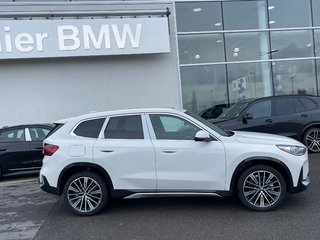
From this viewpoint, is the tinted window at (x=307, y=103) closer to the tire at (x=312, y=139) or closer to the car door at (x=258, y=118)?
the tire at (x=312, y=139)

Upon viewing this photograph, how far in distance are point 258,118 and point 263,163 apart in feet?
16.0

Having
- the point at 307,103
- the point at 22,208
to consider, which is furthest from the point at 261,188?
the point at 307,103

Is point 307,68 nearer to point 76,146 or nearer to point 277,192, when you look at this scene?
point 277,192

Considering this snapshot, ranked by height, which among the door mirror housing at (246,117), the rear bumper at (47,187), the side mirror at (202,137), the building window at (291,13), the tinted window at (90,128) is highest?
the building window at (291,13)

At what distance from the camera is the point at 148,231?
5.58m

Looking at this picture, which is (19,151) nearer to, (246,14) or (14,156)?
(14,156)

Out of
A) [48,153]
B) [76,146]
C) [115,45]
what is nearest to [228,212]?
[76,146]

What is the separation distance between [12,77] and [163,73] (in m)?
5.78

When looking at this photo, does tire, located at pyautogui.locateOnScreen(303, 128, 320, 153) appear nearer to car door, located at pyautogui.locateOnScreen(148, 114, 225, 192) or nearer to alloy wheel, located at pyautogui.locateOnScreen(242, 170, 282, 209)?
alloy wheel, located at pyautogui.locateOnScreen(242, 170, 282, 209)

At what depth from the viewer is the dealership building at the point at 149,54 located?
15.2 metres

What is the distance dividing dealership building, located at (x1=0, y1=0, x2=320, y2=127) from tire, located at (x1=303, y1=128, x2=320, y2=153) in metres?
5.80

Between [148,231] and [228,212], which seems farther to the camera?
[228,212]

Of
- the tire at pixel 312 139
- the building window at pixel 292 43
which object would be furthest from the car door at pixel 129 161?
the building window at pixel 292 43

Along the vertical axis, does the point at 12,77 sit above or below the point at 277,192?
above
